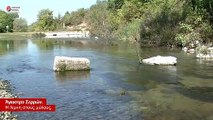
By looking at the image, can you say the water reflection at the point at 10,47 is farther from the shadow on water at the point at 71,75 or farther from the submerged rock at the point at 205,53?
the submerged rock at the point at 205,53

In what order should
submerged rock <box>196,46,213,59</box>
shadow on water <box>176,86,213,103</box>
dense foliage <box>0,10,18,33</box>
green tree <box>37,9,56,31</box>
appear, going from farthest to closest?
green tree <box>37,9,56,31</box> → dense foliage <box>0,10,18,33</box> → submerged rock <box>196,46,213,59</box> → shadow on water <box>176,86,213,103</box>

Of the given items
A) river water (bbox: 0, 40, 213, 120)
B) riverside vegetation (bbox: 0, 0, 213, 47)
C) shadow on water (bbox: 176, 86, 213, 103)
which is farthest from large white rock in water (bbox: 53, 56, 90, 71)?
riverside vegetation (bbox: 0, 0, 213, 47)

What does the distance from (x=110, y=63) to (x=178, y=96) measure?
46.0ft

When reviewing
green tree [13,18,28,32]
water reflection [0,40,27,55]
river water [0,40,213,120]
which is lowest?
river water [0,40,213,120]

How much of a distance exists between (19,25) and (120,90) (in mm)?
143705

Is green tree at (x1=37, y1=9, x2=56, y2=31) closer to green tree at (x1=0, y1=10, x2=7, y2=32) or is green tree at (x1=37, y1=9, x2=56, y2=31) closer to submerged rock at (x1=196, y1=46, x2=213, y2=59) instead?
green tree at (x1=0, y1=10, x2=7, y2=32)

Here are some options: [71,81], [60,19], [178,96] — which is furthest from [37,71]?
[60,19]

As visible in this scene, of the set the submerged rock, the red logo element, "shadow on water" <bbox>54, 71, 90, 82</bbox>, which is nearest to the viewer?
the red logo element

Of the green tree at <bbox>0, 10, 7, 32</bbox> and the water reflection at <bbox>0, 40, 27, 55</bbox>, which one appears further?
the green tree at <bbox>0, 10, 7, 32</bbox>

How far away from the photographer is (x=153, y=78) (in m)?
24.7

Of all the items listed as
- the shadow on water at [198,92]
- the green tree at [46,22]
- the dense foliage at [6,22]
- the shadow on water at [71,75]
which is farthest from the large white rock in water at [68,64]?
the dense foliage at [6,22]

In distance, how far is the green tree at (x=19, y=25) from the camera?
157m

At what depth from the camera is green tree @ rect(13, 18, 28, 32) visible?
15745 centimetres

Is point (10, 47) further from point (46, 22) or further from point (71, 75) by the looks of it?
point (46, 22)
